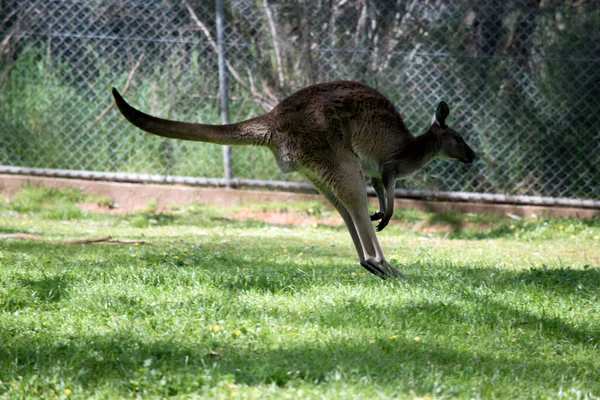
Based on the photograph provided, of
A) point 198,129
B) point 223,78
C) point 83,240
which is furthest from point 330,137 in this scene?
point 223,78

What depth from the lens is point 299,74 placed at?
10.0m

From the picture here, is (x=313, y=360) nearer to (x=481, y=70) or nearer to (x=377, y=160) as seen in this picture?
(x=377, y=160)

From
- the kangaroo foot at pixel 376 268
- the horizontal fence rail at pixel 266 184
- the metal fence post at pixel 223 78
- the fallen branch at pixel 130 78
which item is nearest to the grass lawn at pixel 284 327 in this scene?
the kangaroo foot at pixel 376 268

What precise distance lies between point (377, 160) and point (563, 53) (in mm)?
4265

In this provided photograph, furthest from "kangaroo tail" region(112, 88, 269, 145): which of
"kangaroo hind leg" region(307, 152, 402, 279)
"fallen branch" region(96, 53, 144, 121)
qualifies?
"fallen branch" region(96, 53, 144, 121)

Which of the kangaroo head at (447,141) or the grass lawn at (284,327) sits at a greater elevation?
the kangaroo head at (447,141)

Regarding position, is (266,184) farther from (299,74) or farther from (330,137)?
(330,137)

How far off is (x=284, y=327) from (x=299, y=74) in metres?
6.28

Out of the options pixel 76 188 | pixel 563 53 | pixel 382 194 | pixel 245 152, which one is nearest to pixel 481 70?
pixel 563 53

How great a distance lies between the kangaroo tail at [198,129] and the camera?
5.04 meters

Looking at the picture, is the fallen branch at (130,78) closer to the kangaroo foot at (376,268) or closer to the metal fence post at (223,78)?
the metal fence post at (223,78)

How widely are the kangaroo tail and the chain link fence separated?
14.9ft

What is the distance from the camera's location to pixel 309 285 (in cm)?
511

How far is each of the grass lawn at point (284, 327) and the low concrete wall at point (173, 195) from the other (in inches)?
110
